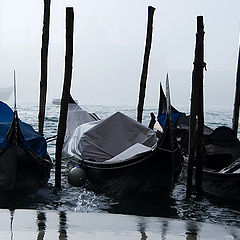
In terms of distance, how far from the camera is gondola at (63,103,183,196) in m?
5.96

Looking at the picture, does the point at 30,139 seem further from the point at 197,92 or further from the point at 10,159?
the point at 197,92

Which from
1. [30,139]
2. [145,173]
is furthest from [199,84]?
[30,139]

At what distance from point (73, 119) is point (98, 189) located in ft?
13.4

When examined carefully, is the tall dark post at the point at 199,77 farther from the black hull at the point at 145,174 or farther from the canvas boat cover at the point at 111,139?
the canvas boat cover at the point at 111,139

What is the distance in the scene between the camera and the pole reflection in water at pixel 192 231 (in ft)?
10.8

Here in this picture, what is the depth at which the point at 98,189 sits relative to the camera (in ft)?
21.7

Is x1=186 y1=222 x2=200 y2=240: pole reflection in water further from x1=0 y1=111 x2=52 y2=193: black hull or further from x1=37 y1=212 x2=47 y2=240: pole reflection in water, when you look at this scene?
x1=0 y1=111 x2=52 y2=193: black hull

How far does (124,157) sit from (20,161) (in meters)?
1.38

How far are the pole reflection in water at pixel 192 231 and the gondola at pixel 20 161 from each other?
269 centimetres

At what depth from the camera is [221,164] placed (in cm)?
722

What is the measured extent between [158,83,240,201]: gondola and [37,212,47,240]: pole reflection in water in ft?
9.11

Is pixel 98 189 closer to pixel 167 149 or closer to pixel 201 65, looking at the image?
→ pixel 167 149

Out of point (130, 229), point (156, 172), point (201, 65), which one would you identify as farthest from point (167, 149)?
point (130, 229)

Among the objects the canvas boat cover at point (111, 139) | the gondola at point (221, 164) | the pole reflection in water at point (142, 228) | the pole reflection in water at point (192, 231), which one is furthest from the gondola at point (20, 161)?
the pole reflection in water at point (192, 231)
